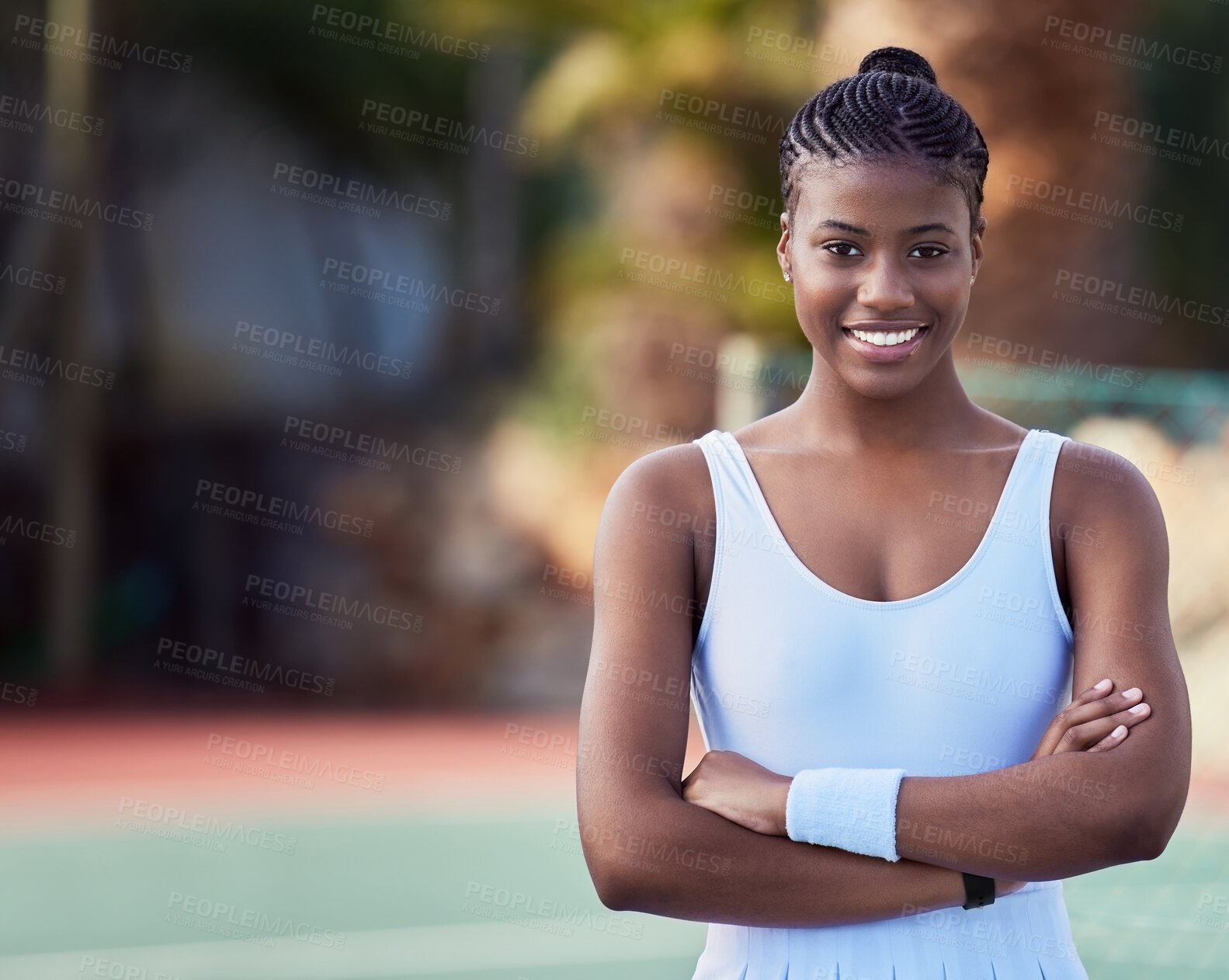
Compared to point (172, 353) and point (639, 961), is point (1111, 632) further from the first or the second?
point (172, 353)

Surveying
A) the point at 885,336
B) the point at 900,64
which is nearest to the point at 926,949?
the point at 885,336

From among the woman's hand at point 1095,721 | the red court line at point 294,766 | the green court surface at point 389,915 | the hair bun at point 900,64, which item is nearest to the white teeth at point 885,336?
the hair bun at point 900,64

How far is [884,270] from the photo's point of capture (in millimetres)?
1945

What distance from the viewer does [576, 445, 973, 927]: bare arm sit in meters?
1.93

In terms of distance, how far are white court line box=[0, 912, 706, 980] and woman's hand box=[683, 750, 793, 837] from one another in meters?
3.45

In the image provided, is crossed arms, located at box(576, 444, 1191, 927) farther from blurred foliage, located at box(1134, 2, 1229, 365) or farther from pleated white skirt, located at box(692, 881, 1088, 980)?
blurred foliage, located at box(1134, 2, 1229, 365)

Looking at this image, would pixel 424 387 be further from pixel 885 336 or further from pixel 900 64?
pixel 885 336

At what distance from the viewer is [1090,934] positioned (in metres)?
5.39

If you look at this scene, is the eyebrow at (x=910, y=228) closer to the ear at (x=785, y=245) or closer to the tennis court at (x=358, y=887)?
the ear at (x=785, y=245)

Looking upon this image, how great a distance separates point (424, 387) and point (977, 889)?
15.2 metres

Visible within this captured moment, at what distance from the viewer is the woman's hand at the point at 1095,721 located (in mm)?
1972

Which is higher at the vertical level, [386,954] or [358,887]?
[358,887]

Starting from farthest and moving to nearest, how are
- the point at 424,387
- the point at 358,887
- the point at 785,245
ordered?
1. the point at 424,387
2. the point at 358,887
3. the point at 785,245

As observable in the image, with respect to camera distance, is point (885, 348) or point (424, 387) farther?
point (424, 387)
